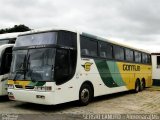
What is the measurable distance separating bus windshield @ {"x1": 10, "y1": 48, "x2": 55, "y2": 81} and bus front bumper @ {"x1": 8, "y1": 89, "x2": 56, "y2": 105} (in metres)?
0.49

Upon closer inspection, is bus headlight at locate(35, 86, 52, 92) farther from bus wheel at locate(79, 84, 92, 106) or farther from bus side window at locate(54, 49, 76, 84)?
bus wheel at locate(79, 84, 92, 106)

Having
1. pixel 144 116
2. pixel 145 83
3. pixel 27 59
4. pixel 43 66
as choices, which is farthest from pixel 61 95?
pixel 145 83

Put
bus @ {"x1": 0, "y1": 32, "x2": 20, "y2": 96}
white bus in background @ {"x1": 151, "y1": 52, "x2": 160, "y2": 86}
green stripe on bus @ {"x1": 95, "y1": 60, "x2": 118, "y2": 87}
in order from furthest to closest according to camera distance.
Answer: white bus in background @ {"x1": 151, "y1": 52, "x2": 160, "y2": 86}, green stripe on bus @ {"x1": 95, "y1": 60, "x2": 118, "y2": 87}, bus @ {"x1": 0, "y1": 32, "x2": 20, "y2": 96}

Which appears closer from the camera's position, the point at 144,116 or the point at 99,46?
the point at 144,116

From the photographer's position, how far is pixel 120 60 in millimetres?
16188

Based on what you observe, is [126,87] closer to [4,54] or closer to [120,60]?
[120,60]

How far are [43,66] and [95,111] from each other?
8.33ft

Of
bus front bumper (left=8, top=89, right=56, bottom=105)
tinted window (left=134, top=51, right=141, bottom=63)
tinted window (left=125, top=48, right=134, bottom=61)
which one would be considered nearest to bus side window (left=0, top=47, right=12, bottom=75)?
bus front bumper (left=8, top=89, right=56, bottom=105)

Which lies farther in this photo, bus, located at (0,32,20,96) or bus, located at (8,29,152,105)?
bus, located at (0,32,20,96)

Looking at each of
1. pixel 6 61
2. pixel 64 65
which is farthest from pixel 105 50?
pixel 6 61

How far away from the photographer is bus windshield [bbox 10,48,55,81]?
1056 centimetres

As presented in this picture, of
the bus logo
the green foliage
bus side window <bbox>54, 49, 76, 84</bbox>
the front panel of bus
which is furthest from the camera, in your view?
the green foliage

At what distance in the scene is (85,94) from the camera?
1241 centimetres

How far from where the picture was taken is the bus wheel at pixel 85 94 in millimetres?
12117
